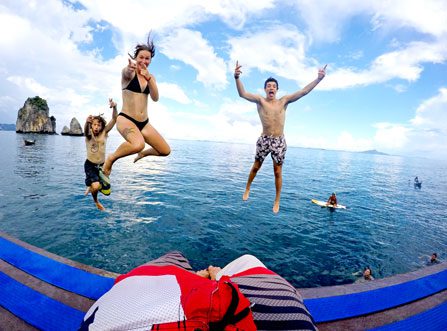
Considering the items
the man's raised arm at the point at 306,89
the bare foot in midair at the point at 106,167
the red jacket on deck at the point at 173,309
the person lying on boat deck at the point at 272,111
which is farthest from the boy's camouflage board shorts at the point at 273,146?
the red jacket on deck at the point at 173,309

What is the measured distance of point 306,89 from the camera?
5.46m

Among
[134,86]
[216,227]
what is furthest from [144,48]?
[216,227]

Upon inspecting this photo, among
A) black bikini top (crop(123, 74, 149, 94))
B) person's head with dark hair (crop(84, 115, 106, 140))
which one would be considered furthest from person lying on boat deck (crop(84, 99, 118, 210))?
black bikini top (crop(123, 74, 149, 94))

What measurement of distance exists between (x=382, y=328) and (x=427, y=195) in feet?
→ 206

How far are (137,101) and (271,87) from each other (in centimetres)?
316

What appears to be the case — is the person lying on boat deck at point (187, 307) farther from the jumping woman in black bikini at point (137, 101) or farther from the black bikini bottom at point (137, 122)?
the black bikini bottom at point (137, 122)

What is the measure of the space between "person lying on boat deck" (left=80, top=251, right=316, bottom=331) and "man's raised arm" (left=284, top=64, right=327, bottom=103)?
14.9 ft

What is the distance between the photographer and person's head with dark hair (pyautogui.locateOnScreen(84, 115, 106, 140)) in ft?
17.9

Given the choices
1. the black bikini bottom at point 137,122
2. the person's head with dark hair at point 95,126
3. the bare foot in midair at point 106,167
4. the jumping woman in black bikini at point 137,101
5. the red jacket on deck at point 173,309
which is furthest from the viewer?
the person's head with dark hair at point 95,126

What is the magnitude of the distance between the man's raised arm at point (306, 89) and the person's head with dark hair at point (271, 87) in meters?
0.35

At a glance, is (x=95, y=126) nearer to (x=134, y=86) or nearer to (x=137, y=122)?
(x=137, y=122)

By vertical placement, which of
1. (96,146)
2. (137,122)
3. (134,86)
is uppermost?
(134,86)

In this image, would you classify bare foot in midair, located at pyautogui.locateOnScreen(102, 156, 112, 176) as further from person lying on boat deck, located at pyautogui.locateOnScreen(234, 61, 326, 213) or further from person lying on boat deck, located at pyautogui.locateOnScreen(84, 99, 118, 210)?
person lying on boat deck, located at pyautogui.locateOnScreen(234, 61, 326, 213)

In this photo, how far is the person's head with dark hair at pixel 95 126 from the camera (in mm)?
5461
